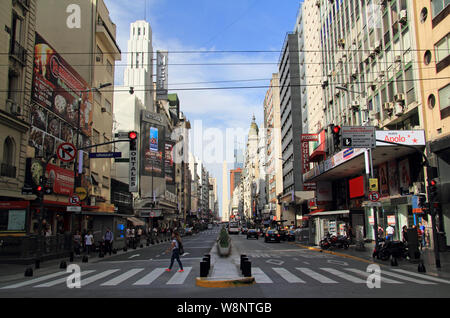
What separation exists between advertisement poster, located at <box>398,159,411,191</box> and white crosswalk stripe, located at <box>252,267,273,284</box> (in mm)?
17333

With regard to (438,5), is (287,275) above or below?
below

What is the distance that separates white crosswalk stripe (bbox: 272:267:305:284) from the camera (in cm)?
1312

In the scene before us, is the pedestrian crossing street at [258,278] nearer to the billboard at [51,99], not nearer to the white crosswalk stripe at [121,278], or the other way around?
the white crosswalk stripe at [121,278]

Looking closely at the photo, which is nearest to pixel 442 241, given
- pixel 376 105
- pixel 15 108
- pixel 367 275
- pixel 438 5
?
pixel 367 275

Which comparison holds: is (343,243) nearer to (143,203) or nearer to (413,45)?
(413,45)

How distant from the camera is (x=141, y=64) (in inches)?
3191

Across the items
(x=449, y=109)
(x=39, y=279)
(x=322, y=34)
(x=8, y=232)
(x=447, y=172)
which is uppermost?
(x=322, y=34)

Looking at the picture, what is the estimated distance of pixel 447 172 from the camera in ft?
78.7

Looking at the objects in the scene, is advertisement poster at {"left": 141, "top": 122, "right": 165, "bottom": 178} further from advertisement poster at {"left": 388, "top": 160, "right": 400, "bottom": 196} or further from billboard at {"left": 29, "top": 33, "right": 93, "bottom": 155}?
advertisement poster at {"left": 388, "top": 160, "right": 400, "bottom": 196}

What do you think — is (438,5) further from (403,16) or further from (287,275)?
(287,275)

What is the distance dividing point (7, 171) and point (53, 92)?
8.61m

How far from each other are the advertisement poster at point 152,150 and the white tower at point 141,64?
5.86 m
